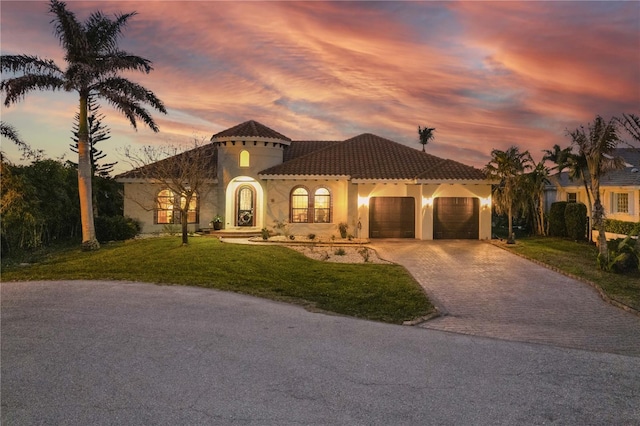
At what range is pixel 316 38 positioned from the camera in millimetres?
16031

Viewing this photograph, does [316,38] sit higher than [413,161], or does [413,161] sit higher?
[316,38]

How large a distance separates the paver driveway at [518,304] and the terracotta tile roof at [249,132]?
11138 mm

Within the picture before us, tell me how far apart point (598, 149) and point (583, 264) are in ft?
13.4

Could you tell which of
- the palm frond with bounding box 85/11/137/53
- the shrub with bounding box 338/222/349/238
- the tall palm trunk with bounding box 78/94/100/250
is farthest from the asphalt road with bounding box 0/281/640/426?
the palm frond with bounding box 85/11/137/53

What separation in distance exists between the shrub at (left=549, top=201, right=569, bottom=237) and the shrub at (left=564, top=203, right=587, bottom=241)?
94 centimetres

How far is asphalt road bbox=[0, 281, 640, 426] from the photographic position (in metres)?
4.44

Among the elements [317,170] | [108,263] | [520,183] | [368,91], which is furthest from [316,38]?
[520,183]

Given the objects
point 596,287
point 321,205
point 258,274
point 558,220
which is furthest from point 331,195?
point 596,287

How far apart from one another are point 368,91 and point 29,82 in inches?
603

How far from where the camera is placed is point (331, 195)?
23.5 meters

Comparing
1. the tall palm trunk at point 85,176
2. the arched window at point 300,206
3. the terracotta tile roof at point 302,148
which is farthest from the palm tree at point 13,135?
the terracotta tile roof at point 302,148

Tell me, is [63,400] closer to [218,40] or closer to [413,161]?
[218,40]

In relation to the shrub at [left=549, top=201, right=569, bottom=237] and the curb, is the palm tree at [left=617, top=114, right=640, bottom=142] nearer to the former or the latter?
the curb

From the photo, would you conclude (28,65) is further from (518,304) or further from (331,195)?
(518,304)
